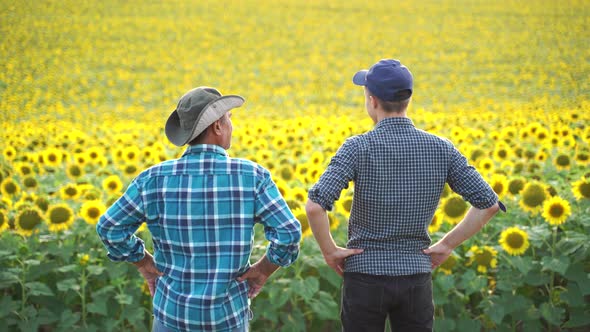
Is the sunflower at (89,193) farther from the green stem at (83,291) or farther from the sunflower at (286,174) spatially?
the sunflower at (286,174)

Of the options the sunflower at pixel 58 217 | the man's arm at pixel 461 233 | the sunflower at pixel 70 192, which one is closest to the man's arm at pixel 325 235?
the man's arm at pixel 461 233

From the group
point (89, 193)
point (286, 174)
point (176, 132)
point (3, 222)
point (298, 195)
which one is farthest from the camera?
point (286, 174)

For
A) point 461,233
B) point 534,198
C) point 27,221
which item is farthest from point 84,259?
point 534,198

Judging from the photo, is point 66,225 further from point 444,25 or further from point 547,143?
point 444,25

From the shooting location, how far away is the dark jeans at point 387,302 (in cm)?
257

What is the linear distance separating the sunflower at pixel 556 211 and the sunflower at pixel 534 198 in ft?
0.40

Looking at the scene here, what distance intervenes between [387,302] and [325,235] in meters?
0.36

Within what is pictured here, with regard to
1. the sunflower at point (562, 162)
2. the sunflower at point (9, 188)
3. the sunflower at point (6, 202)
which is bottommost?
the sunflower at point (6, 202)

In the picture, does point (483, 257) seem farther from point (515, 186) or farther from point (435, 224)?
point (515, 186)

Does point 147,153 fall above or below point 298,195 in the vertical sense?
above

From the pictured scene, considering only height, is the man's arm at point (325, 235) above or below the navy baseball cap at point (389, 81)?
below

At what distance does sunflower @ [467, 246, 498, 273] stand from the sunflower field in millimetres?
13

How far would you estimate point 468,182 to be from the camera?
2.60m

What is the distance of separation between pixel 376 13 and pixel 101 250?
33.4m
